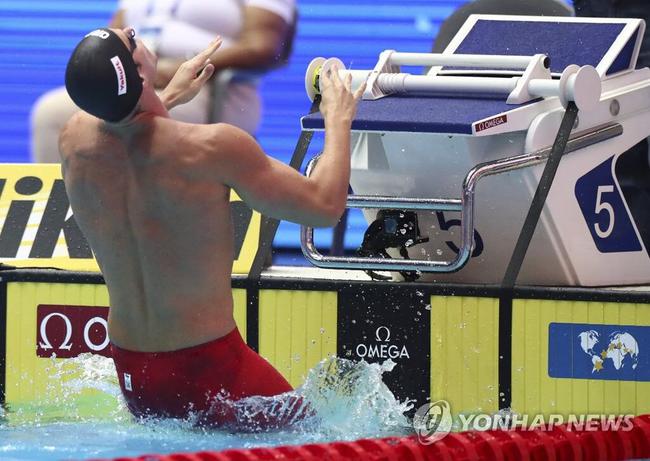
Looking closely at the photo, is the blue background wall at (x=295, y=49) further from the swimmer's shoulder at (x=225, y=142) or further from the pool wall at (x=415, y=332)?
the swimmer's shoulder at (x=225, y=142)

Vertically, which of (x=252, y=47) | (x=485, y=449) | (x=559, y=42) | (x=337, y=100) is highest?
(x=252, y=47)

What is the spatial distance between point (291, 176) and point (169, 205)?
0.92ft

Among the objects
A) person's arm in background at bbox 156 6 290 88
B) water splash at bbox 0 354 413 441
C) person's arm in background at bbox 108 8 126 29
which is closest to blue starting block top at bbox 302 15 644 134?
water splash at bbox 0 354 413 441

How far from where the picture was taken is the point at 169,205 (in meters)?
3.08

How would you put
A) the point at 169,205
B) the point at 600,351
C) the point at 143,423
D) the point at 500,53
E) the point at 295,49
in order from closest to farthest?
the point at 169,205
the point at 143,423
the point at 600,351
the point at 500,53
the point at 295,49

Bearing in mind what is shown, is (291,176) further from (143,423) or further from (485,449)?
(485,449)

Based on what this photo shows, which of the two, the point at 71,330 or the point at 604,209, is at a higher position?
the point at 604,209

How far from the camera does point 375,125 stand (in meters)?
3.85

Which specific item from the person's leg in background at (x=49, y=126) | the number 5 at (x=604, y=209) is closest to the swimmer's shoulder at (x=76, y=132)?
the number 5 at (x=604, y=209)

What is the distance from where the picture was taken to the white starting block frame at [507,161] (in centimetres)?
387

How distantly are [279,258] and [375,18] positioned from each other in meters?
1.31

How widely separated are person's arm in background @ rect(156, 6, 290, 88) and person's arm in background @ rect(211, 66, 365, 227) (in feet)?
7.53

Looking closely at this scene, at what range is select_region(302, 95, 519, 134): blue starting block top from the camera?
3.79 meters

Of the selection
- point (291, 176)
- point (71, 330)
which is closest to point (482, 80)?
point (291, 176)
